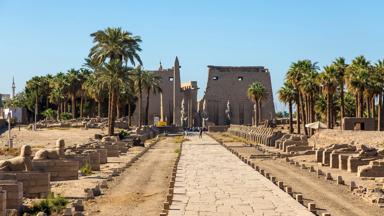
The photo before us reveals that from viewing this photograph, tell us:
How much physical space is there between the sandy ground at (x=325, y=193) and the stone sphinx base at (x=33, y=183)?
28.8 ft

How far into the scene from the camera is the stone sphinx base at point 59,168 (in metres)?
27.5

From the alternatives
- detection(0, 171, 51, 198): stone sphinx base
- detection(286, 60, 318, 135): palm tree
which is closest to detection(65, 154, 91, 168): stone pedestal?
detection(0, 171, 51, 198): stone sphinx base

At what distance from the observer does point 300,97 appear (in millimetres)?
80500

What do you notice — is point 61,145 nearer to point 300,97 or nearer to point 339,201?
point 339,201

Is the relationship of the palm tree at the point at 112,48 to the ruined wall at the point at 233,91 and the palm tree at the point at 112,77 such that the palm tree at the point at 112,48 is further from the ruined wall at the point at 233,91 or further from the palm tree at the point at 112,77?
the ruined wall at the point at 233,91

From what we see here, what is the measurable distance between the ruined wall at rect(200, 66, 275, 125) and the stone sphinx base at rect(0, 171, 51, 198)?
11126 cm

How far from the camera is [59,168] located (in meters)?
28.4

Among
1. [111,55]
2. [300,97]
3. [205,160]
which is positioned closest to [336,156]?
[205,160]

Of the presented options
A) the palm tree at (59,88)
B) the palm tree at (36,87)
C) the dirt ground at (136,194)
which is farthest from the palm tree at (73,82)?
the dirt ground at (136,194)

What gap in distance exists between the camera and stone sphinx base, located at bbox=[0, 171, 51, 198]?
22.4 m

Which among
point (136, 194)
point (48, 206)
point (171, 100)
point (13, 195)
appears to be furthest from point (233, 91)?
point (13, 195)

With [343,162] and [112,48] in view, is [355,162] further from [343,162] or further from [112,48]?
[112,48]

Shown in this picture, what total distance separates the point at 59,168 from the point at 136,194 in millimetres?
5639

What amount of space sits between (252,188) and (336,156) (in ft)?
43.1
